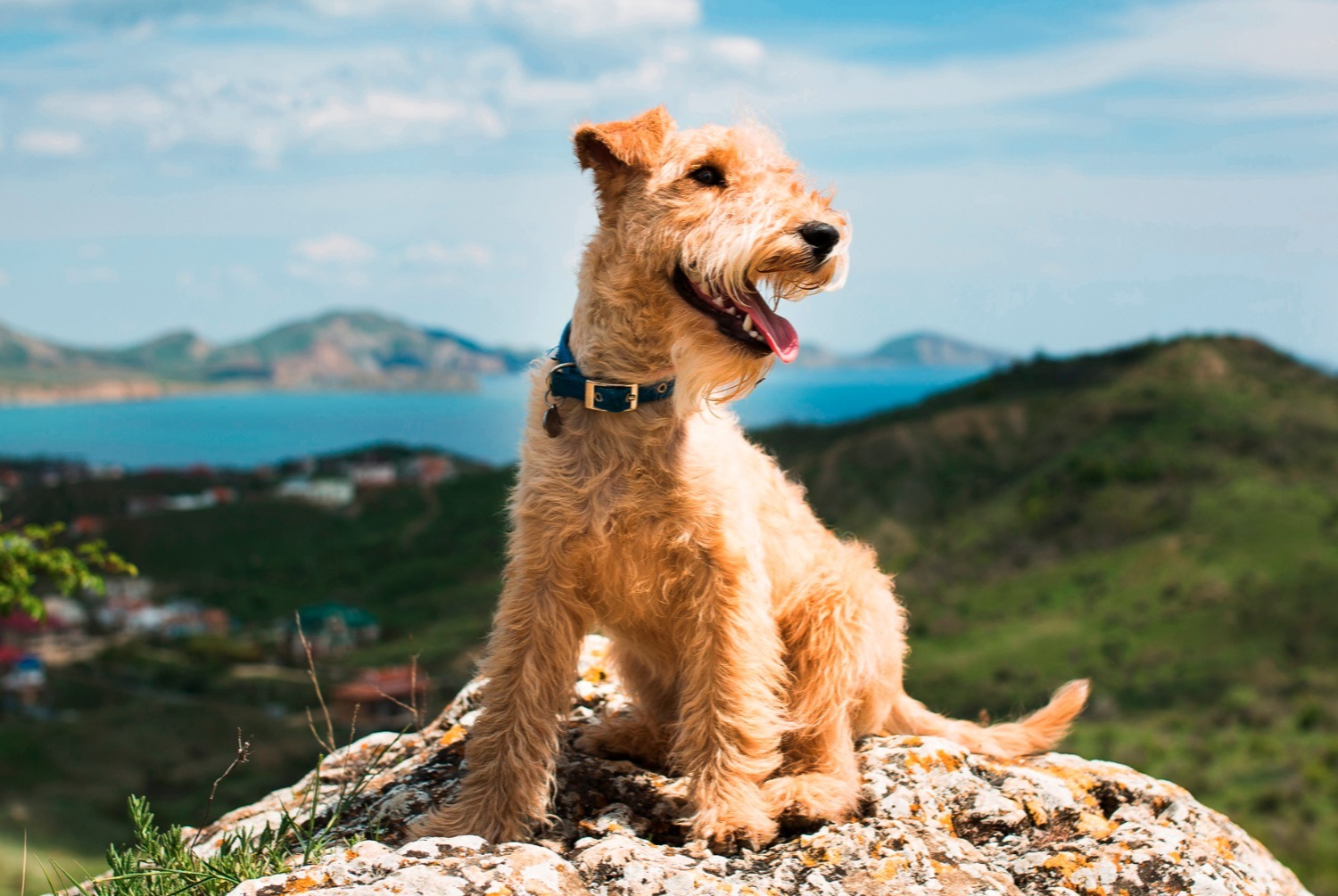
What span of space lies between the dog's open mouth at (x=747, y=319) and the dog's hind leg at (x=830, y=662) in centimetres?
121

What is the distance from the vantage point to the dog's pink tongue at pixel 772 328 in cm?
412

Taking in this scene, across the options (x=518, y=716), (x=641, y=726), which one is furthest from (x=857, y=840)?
(x=518, y=716)

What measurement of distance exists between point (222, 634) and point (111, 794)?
146 ft

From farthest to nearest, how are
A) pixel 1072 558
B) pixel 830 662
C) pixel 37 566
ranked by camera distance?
pixel 1072 558
pixel 37 566
pixel 830 662

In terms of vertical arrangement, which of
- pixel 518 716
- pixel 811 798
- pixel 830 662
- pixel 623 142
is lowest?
pixel 811 798

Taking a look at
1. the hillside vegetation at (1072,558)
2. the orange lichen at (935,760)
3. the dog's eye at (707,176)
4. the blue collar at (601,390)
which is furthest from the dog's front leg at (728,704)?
the hillside vegetation at (1072,558)

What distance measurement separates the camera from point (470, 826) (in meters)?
4.31

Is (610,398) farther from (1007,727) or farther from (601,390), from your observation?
(1007,727)

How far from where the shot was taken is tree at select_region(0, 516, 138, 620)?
8.19m

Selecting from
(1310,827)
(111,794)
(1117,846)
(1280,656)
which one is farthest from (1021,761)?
(1280,656)

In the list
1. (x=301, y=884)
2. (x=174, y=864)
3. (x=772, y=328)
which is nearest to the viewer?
(x=301, y=884)

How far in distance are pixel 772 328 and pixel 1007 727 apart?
2460 mm

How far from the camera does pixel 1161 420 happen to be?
89688 millimetres

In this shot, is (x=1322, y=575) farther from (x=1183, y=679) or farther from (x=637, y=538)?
(x=637, y=538)
